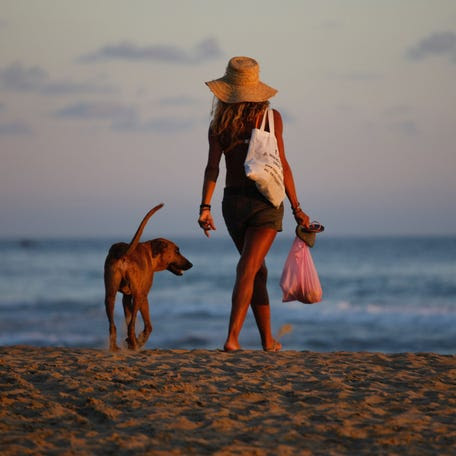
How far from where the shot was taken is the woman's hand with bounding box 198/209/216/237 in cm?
681

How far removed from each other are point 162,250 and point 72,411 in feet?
10.1

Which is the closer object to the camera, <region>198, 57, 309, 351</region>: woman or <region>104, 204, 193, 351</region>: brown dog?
<region>198, 57, 309, 351</region>: woman

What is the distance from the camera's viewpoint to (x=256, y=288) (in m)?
7.21

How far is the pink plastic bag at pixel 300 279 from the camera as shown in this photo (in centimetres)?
726

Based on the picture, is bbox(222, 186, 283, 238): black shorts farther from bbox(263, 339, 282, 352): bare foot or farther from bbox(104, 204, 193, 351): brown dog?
bbox(263, 339, 282, 352): bare foot

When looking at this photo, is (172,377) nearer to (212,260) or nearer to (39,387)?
(39,387)

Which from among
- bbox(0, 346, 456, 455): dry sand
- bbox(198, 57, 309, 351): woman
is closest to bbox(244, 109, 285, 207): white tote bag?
bbox(198, 57, 309, 351): woman

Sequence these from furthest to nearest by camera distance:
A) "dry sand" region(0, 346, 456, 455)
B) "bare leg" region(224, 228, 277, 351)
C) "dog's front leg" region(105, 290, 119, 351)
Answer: "dog's front leg" region(105, 290, 119, 351)
"bare leg" region(224, 228, 277, 351)
"dry sand" region(0, 346, 456, 455)

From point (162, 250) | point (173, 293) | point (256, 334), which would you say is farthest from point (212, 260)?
point (162, 250)

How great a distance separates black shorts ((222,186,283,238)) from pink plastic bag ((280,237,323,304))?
526 mm

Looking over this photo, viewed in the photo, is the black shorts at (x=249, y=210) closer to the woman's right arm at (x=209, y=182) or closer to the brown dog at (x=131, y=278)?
the woman's right arm at (x=209, y=182)

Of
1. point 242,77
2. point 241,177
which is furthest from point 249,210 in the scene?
point 242,77

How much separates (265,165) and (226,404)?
1939 millimetres

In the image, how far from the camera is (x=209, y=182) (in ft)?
22.7
